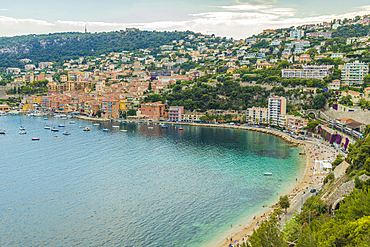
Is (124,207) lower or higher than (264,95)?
lower

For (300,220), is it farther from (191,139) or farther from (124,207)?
(191,139)

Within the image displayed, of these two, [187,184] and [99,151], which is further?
[99,151]

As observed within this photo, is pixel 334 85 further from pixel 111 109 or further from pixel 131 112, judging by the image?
pixel 111 109

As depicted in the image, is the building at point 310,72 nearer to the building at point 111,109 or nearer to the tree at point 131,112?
the tree at point 131,112

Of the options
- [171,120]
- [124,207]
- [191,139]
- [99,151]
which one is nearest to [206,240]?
[124,207]

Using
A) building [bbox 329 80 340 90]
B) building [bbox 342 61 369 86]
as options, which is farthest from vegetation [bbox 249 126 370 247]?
building [bbox 342 61 369 86]

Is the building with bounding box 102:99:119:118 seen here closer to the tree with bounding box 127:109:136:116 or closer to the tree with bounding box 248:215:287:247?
the tree with bounding box 127:109:136:116

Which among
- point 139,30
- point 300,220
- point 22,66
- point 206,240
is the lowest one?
point 206,240
